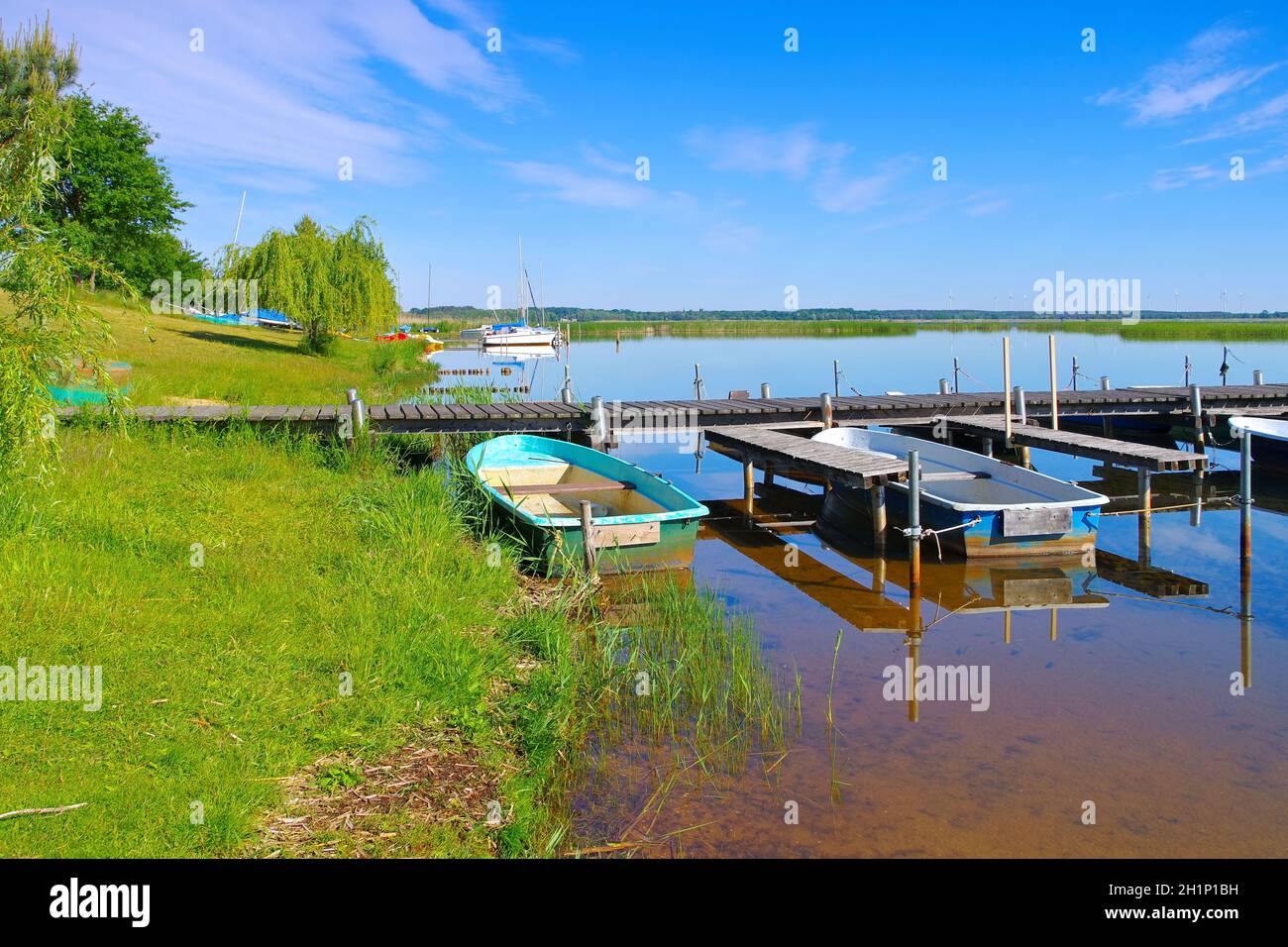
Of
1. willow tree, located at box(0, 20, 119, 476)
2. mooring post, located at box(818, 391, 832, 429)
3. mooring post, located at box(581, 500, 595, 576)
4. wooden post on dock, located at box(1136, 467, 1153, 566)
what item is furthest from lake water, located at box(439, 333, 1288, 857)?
willow tree, located at box(0, 20, 119, 476)

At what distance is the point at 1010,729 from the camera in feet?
23.5

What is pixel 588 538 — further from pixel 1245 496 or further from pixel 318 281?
pixel 318 281

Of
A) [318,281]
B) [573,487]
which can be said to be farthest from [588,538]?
[318,281]

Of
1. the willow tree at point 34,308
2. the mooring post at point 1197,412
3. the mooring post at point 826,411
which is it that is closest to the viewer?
the willow tree at point 34,308

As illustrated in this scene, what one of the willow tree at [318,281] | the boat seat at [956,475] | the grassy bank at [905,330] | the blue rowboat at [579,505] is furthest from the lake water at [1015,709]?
the grassy bank at [905,330]

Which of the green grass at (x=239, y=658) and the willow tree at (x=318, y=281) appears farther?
the willow tree at (x=318, y=281)

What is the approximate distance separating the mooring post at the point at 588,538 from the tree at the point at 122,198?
1498 inches

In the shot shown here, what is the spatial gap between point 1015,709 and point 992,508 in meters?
4.51

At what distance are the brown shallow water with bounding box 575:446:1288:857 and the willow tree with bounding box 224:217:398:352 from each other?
26.2 meters

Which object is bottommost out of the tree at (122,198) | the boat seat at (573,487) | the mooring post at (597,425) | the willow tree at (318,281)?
the boat seat at (573,487)

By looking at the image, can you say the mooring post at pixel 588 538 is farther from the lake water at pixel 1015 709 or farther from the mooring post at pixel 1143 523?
the mooring post at pixel 1143 523

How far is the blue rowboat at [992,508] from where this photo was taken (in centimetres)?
1159
